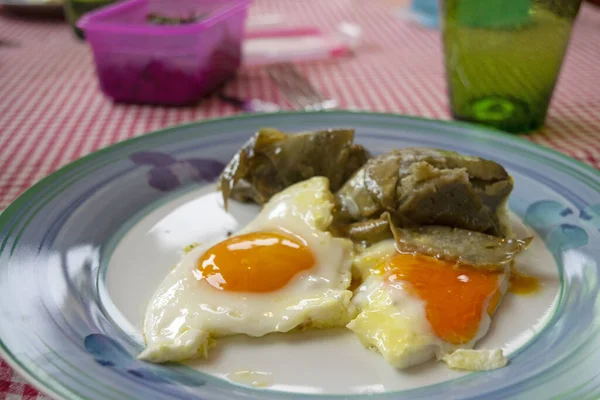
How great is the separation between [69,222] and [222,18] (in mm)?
1574

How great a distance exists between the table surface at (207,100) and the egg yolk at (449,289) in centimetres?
115

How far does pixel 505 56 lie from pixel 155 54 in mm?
1542

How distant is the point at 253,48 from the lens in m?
3.65

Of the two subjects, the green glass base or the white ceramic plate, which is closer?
the white ceramic plate

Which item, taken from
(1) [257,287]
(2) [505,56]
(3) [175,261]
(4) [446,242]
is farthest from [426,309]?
(2) [505,56]

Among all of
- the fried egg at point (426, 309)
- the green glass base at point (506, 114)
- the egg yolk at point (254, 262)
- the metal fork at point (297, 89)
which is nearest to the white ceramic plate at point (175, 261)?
the fried egg at point (426, 309)

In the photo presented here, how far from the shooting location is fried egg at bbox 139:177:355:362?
1.32 meters

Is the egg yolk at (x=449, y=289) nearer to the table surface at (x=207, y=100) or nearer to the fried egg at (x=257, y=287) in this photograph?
the fried egg at (x=257, y=287)

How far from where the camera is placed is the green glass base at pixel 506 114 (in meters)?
2.56

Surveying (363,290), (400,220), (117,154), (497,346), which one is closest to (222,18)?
(117,154)

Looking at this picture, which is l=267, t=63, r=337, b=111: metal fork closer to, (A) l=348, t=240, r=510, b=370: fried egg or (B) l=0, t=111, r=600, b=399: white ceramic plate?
(B) l=0, t=111, r=600, b=399: white ceramic plate

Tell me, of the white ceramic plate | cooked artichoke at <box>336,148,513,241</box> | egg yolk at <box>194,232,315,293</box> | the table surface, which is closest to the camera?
the white ceramic plate

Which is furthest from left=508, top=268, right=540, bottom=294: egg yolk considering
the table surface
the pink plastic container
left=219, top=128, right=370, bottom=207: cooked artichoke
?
the pink plastic container

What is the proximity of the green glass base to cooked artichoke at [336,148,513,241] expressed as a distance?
915 millimetres
